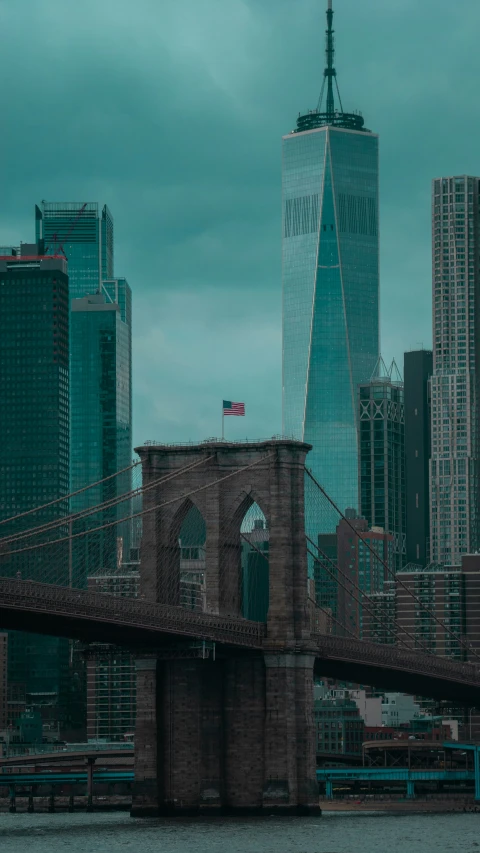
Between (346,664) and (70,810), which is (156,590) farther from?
(70,810)

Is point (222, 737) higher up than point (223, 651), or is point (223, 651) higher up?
point (223, 651)

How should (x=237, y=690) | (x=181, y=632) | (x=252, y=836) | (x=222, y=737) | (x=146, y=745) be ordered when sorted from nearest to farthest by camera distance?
1. (x=252, y=836)
2. (x=181, y=632)
3. (x=146, y=745)
4. (x=222, y=737)
5. (x=237, y=690)

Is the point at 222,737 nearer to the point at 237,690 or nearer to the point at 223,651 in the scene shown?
the point at 237,690

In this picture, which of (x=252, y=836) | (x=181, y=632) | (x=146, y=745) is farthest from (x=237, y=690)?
(x=252, y=836)

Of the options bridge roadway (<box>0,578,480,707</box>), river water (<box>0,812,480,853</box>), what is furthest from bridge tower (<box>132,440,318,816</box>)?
river water (<box>0,812,480,853</box>)

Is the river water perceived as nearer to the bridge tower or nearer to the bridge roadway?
the bridge tower

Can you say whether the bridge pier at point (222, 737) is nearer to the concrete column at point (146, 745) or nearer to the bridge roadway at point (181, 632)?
the concrete column at point (146, 745)
